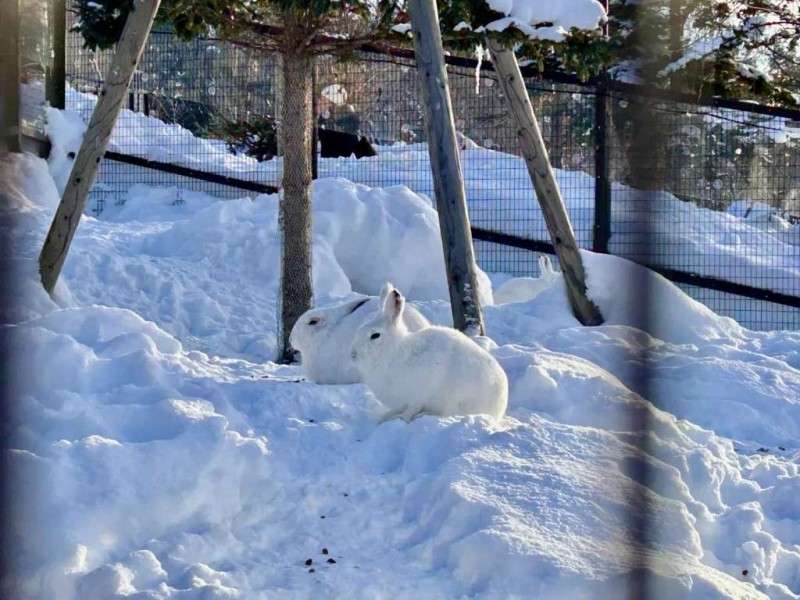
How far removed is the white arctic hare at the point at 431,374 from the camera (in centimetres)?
454

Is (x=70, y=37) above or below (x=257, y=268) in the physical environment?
above

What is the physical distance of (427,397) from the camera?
4562 millimetres

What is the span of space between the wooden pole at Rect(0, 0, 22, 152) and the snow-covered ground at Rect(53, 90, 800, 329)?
1.16m

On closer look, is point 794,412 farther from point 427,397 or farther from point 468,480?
point 468,480

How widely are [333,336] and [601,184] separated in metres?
4.47

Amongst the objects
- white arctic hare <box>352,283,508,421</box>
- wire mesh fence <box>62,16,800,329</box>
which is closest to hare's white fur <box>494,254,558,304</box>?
wire mesh fence <box>62,16,800,329</box>

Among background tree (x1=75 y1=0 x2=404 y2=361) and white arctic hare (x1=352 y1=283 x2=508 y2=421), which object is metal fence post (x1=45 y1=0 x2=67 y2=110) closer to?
background tree (x1=75 y1=0 x2=404 y2=361)

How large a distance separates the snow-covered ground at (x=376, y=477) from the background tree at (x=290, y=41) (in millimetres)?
1112

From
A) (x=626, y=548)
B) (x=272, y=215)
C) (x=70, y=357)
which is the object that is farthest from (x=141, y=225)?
(x=626, y=548)

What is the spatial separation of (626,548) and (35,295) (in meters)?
3.59

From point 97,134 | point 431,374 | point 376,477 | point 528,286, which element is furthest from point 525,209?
point 376,477

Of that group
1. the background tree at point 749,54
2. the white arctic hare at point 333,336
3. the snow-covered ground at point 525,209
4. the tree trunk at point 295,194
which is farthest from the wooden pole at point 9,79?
the background tree at point 749,54

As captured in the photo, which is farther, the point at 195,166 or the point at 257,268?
the point at 195,166

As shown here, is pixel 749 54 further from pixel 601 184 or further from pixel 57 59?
pixel 57 59
